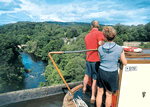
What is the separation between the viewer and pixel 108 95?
2506mm

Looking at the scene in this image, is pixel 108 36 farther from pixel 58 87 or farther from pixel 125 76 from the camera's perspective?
pixel 58 87

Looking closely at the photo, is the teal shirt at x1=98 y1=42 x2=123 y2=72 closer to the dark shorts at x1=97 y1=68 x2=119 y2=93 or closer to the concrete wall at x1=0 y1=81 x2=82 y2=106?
the dark shorts at x1=97 y1=68 x2=119 y2=93

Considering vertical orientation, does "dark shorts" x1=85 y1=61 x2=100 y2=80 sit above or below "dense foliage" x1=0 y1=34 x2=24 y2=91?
above

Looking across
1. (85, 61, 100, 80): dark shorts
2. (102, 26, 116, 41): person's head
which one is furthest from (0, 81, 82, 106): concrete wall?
(102, 26, 116, 41): person's head

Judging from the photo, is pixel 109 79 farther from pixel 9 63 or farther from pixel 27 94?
pixel 9 63

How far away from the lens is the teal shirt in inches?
85.4

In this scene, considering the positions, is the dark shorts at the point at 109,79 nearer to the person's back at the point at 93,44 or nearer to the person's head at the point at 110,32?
the person's head at the point at 110,32

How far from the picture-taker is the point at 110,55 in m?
2.19

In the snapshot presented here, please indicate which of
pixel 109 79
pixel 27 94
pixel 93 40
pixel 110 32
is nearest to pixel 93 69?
pixel 93 40

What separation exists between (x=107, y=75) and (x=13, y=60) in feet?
87.4

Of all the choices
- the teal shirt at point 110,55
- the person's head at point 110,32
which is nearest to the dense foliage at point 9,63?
the teal shirt at point 110,55

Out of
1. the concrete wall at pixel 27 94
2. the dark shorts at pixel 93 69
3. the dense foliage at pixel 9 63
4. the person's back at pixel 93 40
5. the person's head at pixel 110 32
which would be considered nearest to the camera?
the person's head at pixel 110 32

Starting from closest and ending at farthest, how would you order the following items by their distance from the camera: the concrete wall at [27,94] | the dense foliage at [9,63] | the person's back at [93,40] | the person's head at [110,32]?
the person's head at [110,32] → the person's back at [93,40] → the concrete wall at [27,94] → the dense foliage at [9,63]

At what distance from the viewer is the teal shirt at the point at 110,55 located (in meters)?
2.17
